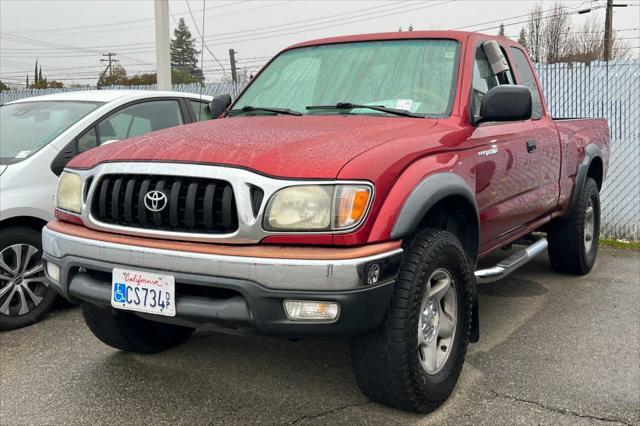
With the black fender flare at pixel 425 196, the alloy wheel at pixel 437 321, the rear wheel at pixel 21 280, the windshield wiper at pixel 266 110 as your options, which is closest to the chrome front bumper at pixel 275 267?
the black fender flare at pixel 425 196

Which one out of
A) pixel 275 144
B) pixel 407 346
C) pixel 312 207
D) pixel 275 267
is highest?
pixel 275 144

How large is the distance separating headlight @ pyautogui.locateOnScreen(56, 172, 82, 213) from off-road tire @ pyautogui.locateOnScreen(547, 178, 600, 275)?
3.92 metres

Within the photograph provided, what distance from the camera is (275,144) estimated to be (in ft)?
9.04

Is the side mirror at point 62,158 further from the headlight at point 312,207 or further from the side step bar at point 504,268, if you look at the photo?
the side step bar at point 504,268

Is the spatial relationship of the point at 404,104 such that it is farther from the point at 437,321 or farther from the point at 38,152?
the point at 38,152

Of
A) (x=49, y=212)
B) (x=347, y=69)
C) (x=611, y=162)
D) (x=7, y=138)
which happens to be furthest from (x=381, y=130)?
(x=611, y=162)

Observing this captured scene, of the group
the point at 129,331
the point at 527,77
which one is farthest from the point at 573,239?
the point at 129,331

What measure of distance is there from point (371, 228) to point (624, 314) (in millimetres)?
2961

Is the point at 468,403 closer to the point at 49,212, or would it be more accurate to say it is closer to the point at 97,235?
the point at 97,235

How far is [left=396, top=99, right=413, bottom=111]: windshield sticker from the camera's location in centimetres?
348

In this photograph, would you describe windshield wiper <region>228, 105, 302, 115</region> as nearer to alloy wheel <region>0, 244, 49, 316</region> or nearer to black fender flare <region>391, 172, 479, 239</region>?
black fender flare <region>391, 172, 479, 239</region>

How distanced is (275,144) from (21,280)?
96.0 inches

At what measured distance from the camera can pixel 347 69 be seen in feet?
12.6

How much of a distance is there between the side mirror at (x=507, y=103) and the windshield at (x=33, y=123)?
300cm
